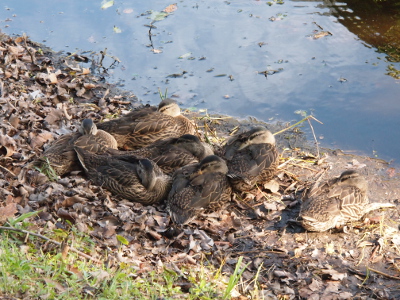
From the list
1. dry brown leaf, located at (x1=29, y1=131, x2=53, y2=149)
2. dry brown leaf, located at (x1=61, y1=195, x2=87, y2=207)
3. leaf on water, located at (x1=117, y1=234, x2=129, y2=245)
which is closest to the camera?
leaf on water, located at (x1=117, y1=234, x2=129, y2=245)

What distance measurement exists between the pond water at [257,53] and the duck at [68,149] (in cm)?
250

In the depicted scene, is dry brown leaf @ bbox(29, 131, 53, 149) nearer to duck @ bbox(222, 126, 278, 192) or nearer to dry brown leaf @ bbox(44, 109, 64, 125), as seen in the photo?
dry brown leaf @ bbox(44, 109, 64, 125)

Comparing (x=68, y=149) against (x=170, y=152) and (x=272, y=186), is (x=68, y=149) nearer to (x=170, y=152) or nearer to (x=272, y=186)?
(x=170, y=152)

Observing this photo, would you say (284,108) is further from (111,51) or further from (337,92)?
(111,51)

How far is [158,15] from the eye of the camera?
519 inches

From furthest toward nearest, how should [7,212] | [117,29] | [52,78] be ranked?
[117,29], [52,78], [7,212]

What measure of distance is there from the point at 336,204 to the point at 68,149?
3773 mm

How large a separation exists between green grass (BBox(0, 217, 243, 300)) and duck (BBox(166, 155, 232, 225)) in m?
1.26

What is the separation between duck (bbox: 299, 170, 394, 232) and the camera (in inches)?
269

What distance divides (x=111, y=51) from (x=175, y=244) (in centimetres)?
660

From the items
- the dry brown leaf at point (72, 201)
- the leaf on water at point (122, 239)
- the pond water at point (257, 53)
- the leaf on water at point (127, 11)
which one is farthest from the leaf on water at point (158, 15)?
the leaf on water at point (122, 239)

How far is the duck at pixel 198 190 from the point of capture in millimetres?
6902

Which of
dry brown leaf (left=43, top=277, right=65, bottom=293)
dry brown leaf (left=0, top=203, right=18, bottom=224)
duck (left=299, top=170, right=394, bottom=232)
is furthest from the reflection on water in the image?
A: dry brown leaf (left=43, top=277, right=65, bottom=293)

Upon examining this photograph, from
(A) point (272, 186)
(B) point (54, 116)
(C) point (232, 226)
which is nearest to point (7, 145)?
(B) point (54, 116)
